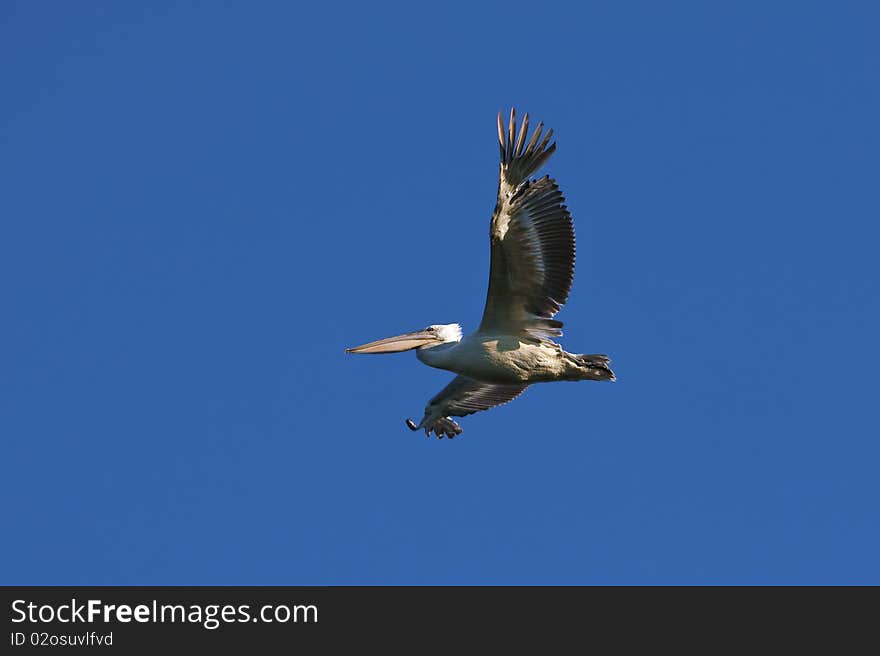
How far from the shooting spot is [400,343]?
48.9 feet

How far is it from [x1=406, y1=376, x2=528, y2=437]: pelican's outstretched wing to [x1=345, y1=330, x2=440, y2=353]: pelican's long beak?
87 centimetres

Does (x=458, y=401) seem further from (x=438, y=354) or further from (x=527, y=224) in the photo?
(x=527, y=224)

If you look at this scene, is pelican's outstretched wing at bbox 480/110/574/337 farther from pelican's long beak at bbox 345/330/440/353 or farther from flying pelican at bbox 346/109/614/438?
pelican's long beak at bbox 345/330/440/353

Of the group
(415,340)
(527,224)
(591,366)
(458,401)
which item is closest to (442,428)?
(458,401)

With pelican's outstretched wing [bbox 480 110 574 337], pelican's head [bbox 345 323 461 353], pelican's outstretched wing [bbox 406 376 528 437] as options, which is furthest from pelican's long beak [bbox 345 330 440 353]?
pelican's outstretched wing [bbox 480 110 574 337]

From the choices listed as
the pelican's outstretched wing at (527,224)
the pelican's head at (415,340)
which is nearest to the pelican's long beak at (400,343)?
the pelican's head at (415,340)

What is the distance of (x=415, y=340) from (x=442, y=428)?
1738 millimetres

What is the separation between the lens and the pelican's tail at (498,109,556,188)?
13.4 meters

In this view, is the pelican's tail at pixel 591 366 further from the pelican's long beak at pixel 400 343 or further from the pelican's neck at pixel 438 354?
the pelican's long beak at pixel 400 343

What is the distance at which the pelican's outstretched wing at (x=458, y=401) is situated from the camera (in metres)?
15.8

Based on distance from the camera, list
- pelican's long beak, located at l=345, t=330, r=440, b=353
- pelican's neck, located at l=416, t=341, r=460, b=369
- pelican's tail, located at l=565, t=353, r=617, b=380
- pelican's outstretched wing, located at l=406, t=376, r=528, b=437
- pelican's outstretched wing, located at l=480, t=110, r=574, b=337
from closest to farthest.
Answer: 1. pelican's outstretched wing, located at l=480, t=110, r=574, b=337
2. pelican's tail, located at l=565, t=353, r=617, b=380
3. pelican's neck, located at l=416, t=341, r=460, b=369
4. pelican's long beak, located at l=345, t=330, r=440, b=353
5. pelican's outstretched wing, located at l=406, t=376, r=528, b=437
